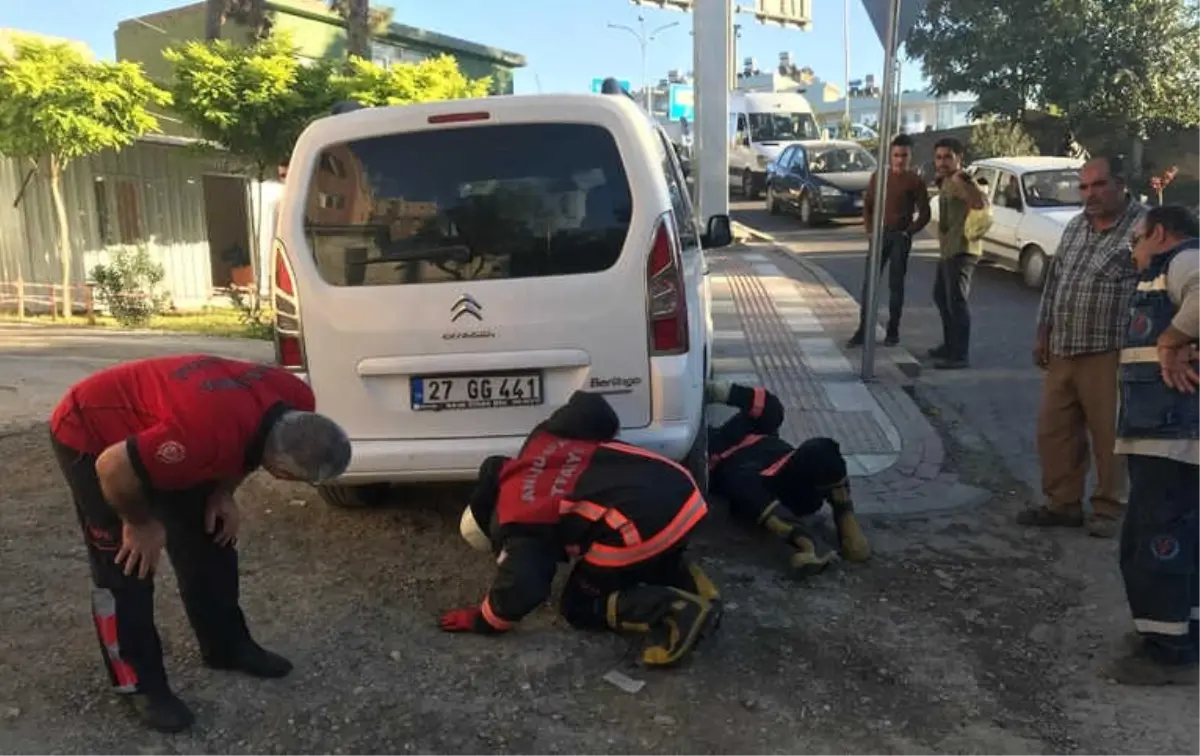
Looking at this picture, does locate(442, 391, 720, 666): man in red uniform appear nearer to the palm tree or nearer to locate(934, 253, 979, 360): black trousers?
locate(934, 253, 979, 360): black trousers

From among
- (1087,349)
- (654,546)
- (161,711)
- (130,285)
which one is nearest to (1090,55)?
(130,285)

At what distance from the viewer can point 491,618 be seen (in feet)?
11.8

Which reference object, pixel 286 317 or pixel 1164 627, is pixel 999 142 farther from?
pixel 286 317

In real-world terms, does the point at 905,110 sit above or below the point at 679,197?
above

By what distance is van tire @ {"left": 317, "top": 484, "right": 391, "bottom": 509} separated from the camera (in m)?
4.87

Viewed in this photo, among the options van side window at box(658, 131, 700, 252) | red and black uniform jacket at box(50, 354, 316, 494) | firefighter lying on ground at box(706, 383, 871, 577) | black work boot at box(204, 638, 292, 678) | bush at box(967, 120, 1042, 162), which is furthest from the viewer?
bush at box(967, 120, 1042, 162)

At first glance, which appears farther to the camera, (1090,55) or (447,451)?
(1090,55)

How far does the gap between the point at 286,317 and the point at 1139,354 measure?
3300 millimetres

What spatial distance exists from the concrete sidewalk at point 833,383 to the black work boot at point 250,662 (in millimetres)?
3022

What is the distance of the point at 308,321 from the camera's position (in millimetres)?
4211

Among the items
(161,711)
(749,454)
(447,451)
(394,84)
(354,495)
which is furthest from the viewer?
(394,84)

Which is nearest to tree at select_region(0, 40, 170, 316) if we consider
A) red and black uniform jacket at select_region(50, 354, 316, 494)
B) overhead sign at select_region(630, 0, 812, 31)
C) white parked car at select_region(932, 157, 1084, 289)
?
white parked car at select_region(932, 157, 1084, 289)

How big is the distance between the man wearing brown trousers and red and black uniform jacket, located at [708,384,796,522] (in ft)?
4.30

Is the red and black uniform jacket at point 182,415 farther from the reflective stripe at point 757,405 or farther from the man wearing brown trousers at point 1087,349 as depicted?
the man wearing brown trousers at point 1087,349
